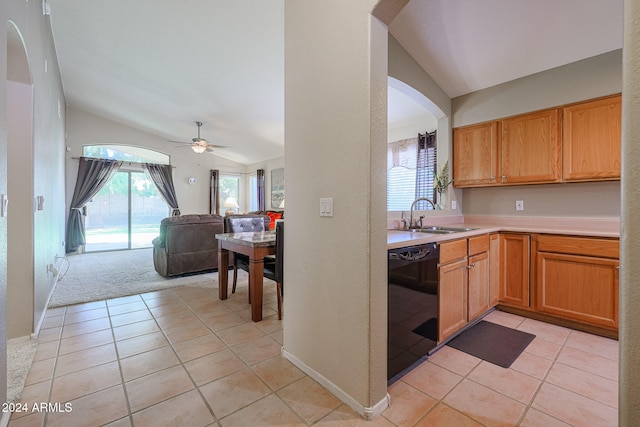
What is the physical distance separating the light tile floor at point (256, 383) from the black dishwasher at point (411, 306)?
162 millimetres

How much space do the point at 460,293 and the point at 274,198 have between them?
6.63 meters

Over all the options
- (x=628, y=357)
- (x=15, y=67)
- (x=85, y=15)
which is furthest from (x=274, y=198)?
(x=628, y=357)

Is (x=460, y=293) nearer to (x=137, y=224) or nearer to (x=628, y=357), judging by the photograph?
(x=628, y=357)

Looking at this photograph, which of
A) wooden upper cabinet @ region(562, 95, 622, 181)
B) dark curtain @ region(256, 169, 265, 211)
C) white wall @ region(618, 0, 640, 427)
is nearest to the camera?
white wall @ region(618, 0, 640, 427)

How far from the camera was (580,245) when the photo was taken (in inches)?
92.6

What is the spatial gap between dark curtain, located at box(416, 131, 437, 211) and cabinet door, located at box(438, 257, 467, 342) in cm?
220

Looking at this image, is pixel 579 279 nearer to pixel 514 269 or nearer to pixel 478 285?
pixel 514 269

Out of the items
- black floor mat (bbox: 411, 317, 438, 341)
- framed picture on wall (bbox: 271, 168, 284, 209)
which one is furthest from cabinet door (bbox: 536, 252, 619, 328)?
framed picture on wall (bbox: 271, 168, 284, 209)

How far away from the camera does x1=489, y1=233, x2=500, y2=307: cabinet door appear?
2.65m

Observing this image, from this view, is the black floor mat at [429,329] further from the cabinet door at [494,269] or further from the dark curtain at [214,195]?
the dark curtain at [214,195]

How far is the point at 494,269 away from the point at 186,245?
3.84 meters

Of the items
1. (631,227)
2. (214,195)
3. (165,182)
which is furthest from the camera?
(214,195)

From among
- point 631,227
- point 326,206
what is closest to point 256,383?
point 326,206

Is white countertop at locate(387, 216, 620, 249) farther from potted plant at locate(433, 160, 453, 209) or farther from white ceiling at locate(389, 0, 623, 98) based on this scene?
white ceiling at locate(389, 0, 623, 98)
